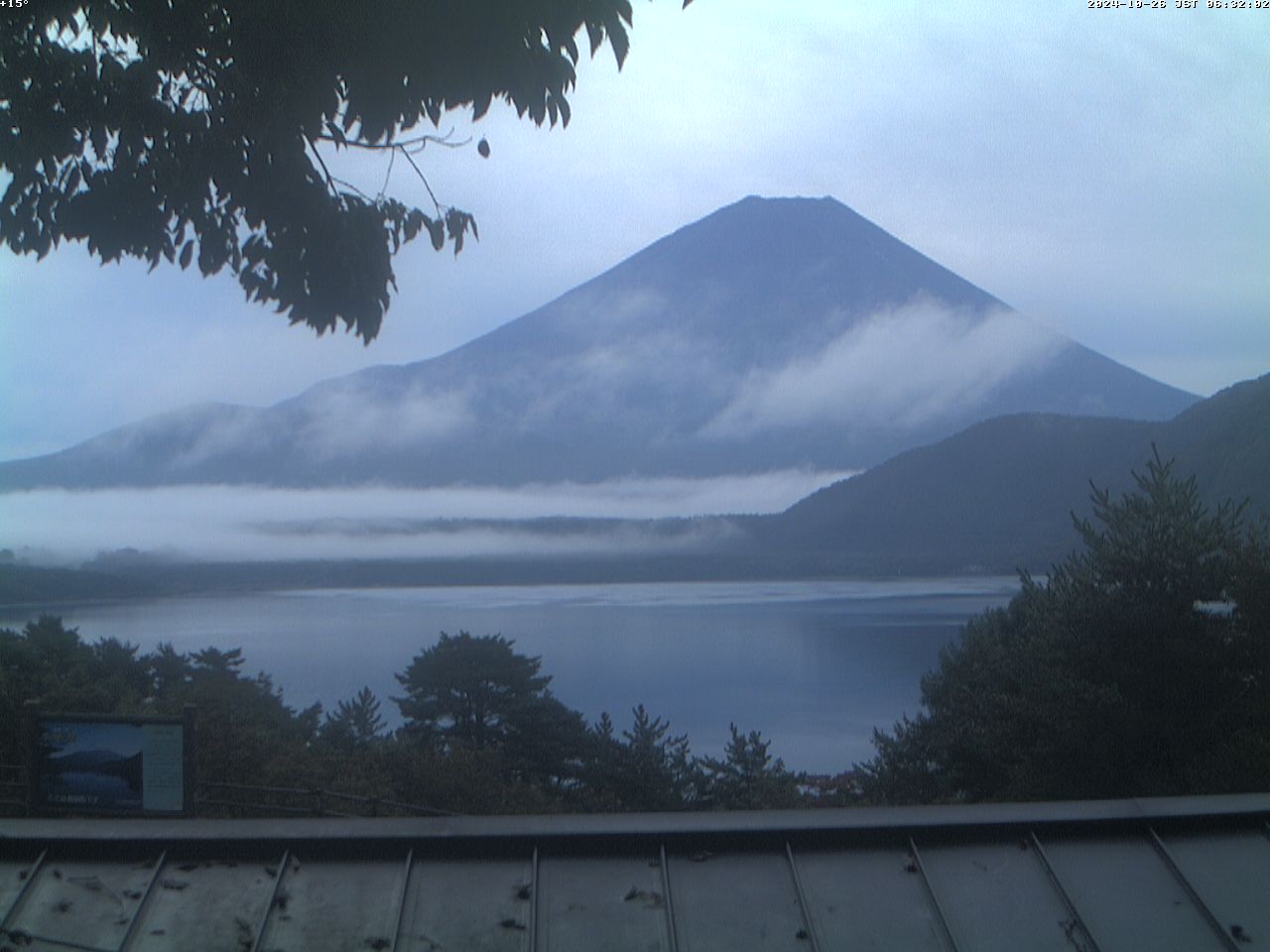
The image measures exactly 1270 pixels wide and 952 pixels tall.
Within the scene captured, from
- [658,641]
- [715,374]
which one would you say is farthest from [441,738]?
[715,374]

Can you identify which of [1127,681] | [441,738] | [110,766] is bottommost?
[441,738]

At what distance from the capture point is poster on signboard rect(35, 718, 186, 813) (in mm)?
7543

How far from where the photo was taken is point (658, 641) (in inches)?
640

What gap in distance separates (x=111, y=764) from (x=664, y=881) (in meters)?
5.08

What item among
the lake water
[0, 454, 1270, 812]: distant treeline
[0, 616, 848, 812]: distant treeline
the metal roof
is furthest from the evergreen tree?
the metal roof

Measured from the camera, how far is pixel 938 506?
2181 cm

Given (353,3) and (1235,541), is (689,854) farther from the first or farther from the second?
(1235,541)

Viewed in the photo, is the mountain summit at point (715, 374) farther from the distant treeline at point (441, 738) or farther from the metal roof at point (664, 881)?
the metal roof at point (664, 881)

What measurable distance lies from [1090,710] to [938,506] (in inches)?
339

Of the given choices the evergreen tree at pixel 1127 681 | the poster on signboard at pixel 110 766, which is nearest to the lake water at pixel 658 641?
the evergreen tree at pixel 1127 681

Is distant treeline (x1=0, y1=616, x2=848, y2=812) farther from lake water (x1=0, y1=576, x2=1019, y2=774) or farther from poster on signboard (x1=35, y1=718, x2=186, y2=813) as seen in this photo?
poster on signboard (x1=35, y1=718, x2=186, y2=813)

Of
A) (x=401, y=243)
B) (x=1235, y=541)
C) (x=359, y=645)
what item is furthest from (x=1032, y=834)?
(x=359, y=645)

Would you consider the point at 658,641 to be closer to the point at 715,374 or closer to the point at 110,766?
the point at 110,766

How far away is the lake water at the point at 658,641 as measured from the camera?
14117 millimetres
